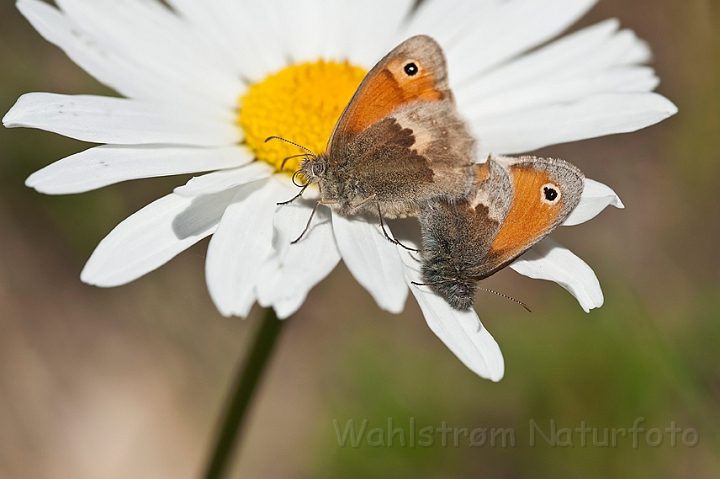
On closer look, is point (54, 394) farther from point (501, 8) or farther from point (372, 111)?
point (501, 8)

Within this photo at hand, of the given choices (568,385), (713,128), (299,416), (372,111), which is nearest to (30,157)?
(299,416)

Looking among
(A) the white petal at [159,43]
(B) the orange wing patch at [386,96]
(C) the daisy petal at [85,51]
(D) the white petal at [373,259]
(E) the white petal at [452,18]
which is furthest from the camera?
(E) the white petal at [452,18]

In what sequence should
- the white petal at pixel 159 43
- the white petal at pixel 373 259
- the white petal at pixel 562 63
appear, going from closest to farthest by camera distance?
the white petal at pixel 373 259 → the white petal at pixel 159 43 → the white petal at pixel 562 63

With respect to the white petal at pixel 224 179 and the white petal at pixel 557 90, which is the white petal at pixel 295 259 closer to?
the white petal at pixel 224 179

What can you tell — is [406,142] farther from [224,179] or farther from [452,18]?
[452,18]

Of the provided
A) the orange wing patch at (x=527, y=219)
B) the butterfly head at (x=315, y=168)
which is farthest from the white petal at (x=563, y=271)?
the butterfly head at (x=315, y=168)

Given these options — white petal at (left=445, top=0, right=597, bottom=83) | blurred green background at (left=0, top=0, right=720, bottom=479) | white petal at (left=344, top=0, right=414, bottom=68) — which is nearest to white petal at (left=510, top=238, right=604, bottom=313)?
white petal at (left=445, top=0, right=597, bottom=83)
